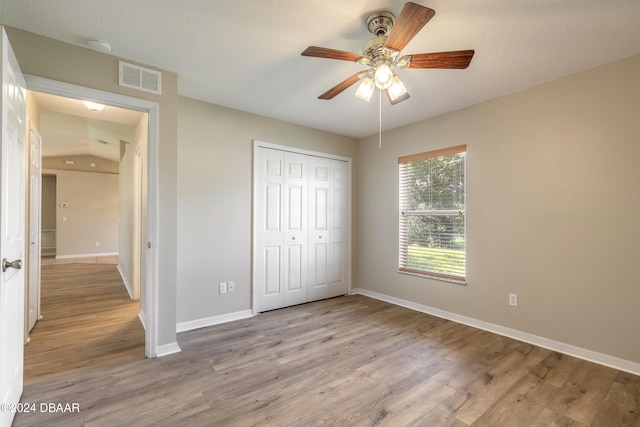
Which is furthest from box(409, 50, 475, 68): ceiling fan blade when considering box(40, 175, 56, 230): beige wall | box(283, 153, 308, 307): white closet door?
box(40, 175, 56, 230): beige wall

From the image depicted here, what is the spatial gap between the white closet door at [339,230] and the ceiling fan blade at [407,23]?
8.94 feet

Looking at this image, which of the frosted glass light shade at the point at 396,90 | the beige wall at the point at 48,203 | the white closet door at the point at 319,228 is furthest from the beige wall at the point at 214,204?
the beige wall at the point at 48,203

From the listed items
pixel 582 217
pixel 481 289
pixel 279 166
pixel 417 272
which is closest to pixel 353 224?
pixel 417 272

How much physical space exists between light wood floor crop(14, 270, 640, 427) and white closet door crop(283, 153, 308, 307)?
1003mm

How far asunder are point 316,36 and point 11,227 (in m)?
2.24

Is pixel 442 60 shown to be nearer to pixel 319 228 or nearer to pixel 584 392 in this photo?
pixel 584 392

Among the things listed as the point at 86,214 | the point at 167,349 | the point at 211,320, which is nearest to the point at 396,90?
the point at 167,349

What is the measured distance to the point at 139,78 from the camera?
95.4 inches

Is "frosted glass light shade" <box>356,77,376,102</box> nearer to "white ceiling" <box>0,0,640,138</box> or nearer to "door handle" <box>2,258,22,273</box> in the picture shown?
"white ceiling" <box>0,0,640,138</box>

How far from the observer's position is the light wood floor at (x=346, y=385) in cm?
174

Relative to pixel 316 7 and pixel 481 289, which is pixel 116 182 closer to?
pixel 316 7

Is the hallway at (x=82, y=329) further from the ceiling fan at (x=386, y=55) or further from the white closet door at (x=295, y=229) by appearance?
the ceiling fan at (x=386, y=55)

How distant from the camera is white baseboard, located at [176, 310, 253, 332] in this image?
3.03 meters

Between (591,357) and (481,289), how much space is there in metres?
0.97
